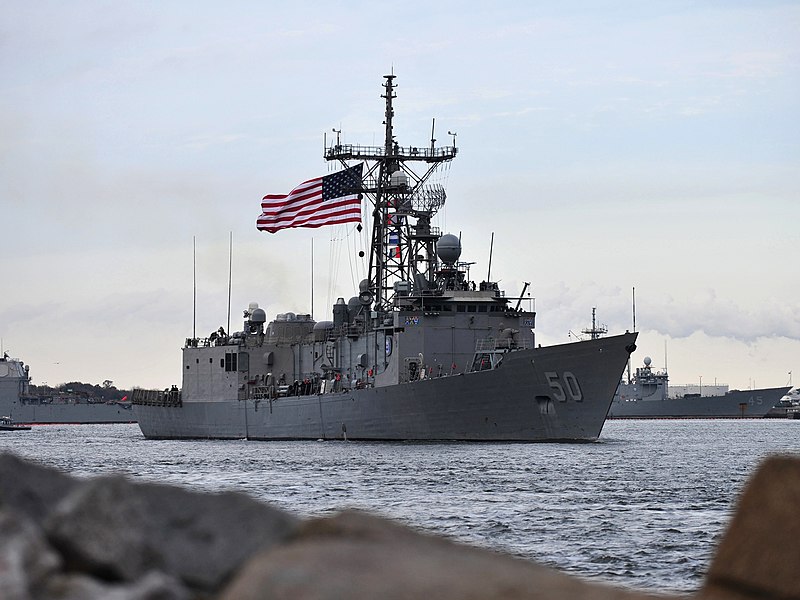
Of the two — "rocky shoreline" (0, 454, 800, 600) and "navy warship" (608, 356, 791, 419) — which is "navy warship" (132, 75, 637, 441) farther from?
"navy warship" (608, 356, 791, 419)

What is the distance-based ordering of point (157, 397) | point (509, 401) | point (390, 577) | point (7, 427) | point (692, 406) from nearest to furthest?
point (390, 577), point (509, 401), point (157, 397), point (7, 427), point (692, 406)

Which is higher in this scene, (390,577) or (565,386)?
(565,386)

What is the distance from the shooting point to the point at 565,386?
123 feet

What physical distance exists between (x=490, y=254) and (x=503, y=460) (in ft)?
45.3

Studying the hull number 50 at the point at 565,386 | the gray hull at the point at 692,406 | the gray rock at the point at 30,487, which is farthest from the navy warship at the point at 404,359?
the gray hull at the point at 692,406

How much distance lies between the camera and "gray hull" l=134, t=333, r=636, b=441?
3712 cm

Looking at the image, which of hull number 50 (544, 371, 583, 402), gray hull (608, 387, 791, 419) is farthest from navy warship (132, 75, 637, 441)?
gray hull (608, 387, 791, 419)

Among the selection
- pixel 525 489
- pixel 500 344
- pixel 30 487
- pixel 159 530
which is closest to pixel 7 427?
pixel 500 344

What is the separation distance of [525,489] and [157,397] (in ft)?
140

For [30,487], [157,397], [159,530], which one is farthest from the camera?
[157,397]

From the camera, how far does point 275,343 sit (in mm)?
55656

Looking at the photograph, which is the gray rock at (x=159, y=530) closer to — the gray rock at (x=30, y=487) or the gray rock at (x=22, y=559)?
the gray rock at (x=22, y=559)

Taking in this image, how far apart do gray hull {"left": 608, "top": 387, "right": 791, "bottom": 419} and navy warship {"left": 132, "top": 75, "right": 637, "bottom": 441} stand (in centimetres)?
6830

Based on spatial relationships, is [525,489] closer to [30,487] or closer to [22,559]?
[30,487]
